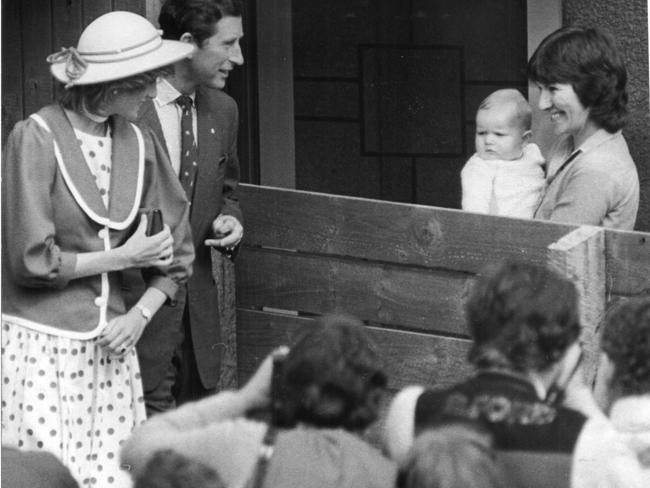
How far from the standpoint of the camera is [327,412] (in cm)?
346

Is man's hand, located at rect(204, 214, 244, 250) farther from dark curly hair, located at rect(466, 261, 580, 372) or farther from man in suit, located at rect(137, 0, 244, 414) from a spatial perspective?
dark curly hair, located at rect(466, 261, 580, 372)

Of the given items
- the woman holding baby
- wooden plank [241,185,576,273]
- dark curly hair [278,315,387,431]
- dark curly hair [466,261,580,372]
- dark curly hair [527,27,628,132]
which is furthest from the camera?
dark curly hair [527,27,628,132]

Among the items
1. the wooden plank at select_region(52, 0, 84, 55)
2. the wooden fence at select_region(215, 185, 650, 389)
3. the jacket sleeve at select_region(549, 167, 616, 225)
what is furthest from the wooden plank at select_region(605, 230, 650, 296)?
the wooden plank at select_region(52, 0, 84, 55)

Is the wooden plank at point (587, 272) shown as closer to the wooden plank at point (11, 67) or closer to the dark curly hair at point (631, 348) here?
the dark curly hair at point (631, 348)

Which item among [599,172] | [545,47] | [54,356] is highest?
[545,47]

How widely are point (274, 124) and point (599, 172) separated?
2670mm

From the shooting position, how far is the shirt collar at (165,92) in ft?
18.0

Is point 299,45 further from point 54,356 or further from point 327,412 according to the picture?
point 327,412

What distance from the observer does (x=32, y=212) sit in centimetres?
462

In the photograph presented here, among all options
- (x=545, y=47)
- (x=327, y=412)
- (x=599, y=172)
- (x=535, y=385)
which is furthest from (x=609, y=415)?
A: (x=545, y=47)

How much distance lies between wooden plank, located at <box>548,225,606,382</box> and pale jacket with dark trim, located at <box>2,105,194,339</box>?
136cm

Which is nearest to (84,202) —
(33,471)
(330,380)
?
(33,471)

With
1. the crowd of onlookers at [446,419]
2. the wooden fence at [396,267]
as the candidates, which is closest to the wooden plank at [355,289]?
the wooden fence at [396,267]

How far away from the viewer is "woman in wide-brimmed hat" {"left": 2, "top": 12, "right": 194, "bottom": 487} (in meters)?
4.68
